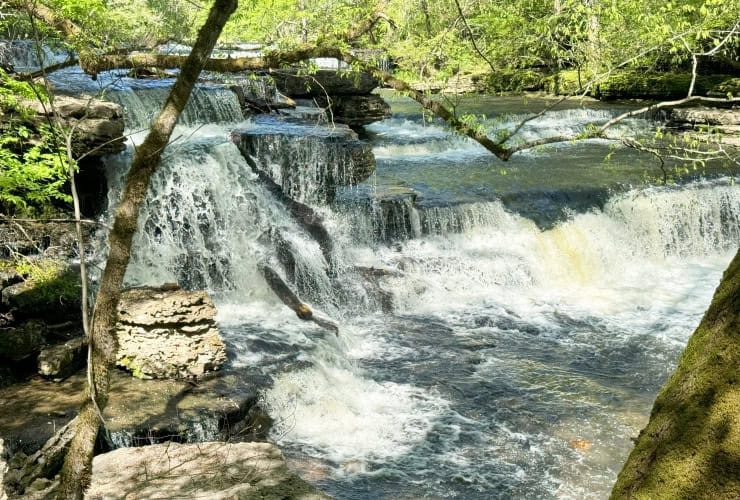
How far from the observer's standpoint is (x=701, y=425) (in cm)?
168

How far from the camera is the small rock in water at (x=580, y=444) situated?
618 centimetres

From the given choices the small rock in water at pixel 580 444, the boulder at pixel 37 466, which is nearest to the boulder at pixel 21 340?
the boulder at pixel 37 466

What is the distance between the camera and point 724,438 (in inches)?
63.9

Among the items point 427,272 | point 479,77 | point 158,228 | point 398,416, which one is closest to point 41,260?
Result: point 158,228

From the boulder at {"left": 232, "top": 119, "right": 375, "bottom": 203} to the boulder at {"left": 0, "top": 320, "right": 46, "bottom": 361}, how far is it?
4.81 m

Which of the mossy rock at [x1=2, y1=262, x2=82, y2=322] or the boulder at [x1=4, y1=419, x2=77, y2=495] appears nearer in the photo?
the boulder at [x1=4, y1=419, x2=77, y2=495]

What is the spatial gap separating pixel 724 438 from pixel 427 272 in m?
8.84

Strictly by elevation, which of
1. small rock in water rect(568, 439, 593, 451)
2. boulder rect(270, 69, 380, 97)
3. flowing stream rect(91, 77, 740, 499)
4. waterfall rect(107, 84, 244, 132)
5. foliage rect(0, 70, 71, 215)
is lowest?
small rock in water rect(568, 439, 593, 451)

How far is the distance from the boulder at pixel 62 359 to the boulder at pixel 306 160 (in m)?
5.04

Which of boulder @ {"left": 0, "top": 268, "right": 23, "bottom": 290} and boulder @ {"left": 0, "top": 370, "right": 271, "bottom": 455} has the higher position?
boulder @ {"left": 0, "top": 268, "right": 23, "bottom": 290}

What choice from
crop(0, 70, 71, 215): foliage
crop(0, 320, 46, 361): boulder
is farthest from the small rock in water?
crop(0, 320, 46, 361): boulder

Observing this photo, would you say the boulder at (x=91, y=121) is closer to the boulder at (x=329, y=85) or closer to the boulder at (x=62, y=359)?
the boulder at (x=62, y=359)

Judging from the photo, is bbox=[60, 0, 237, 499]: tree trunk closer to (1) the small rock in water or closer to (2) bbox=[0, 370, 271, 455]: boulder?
(2) bbox=[0, 370, 271, 455]: boulder

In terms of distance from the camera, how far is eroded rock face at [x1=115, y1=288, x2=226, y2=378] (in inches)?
259
